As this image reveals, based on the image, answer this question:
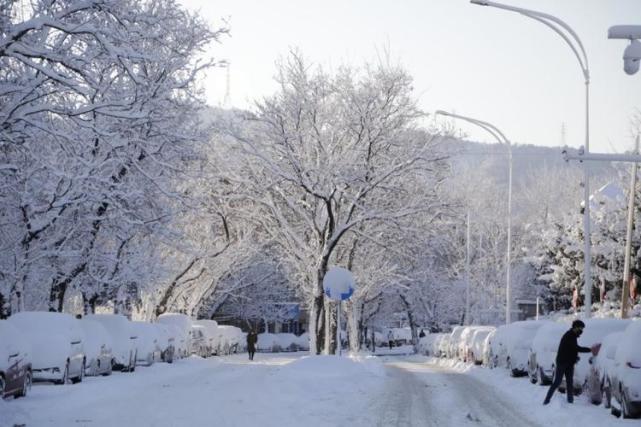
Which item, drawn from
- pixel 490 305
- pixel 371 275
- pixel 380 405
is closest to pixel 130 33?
pixel 380 405

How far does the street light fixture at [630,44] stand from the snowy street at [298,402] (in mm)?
5845

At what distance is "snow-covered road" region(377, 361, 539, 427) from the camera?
16.7 metres

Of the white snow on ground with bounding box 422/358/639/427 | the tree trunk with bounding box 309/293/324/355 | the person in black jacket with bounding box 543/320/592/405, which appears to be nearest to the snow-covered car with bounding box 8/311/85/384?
the white snow on ground with bounding box 422/358/639/427

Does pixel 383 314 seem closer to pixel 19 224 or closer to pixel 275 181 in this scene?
pixel 275 181

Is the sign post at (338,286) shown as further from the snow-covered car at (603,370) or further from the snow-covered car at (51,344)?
the snow-covered car at (603,370)

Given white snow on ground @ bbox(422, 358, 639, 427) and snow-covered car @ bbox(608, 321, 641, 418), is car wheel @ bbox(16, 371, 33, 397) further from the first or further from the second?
snow-covered car @ bbox(608, 321, 641, 418)

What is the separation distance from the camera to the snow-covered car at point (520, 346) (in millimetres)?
30109

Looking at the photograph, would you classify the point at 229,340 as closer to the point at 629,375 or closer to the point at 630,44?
the point at 629,375

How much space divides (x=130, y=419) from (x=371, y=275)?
37.2 m

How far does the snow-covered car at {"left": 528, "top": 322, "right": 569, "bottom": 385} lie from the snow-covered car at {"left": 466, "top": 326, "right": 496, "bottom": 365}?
48.5ft

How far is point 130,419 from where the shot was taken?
15406 mm

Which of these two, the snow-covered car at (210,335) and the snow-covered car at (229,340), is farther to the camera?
the snow-covered car at (229,340)

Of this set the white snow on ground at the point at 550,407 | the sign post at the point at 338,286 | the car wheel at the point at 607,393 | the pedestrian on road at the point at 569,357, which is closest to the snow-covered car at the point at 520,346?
the white snow on ground at the point at 550,407

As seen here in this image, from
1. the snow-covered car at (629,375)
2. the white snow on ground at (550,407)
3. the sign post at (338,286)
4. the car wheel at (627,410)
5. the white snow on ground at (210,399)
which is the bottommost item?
the white snow on ground at (210,399)
